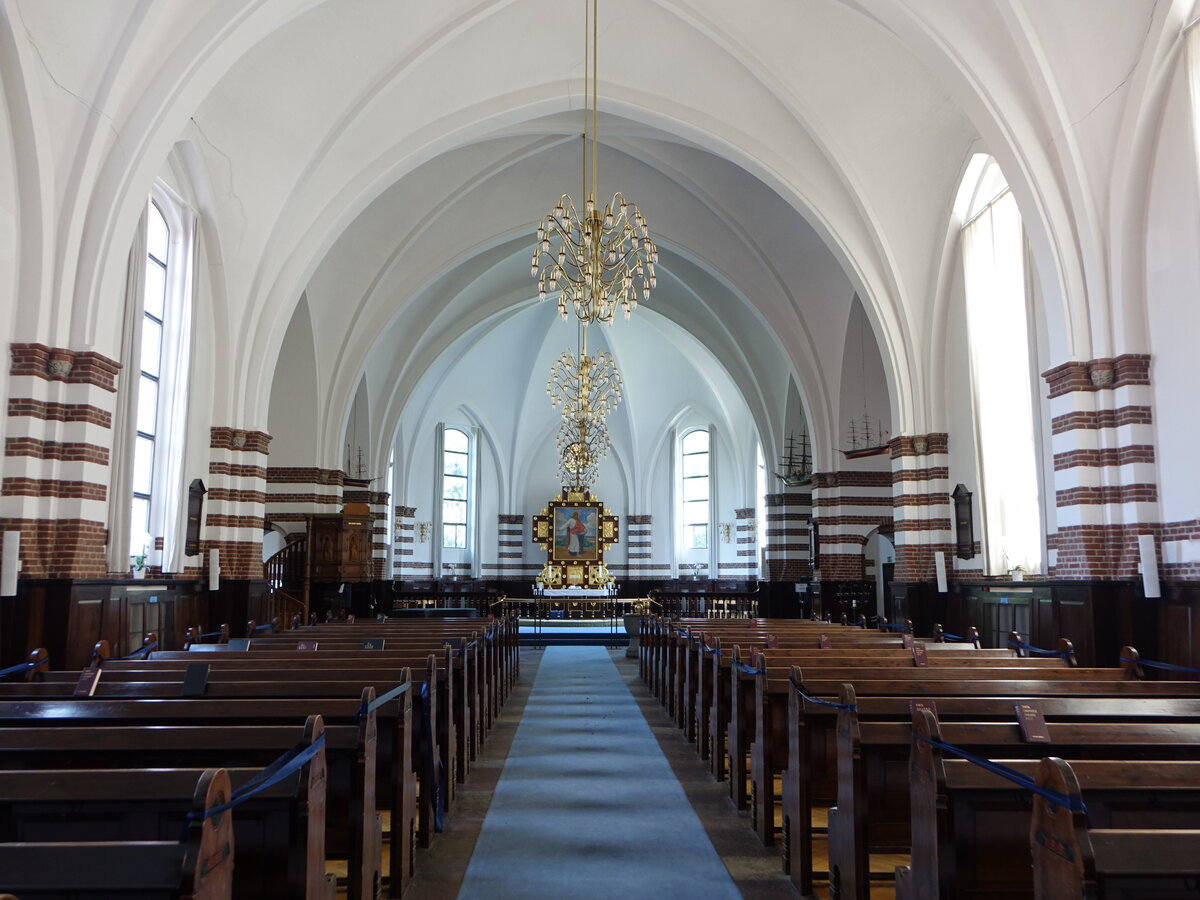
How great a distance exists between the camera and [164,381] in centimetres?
1312

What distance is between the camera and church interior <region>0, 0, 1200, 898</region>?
29.9 feet

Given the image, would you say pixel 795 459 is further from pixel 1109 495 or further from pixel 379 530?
pixel 1109 495

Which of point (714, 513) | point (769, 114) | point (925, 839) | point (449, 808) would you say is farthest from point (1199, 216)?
point (714, 513)

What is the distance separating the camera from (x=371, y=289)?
18.5 m

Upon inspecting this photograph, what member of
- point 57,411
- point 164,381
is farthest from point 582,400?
point 57,411

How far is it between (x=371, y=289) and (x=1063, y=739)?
53.6ft

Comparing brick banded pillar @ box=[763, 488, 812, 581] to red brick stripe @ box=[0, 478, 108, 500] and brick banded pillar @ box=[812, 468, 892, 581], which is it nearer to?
brick banded pillar @ box=[812, 468, 892, 581]

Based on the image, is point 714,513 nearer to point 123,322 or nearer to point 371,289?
point 371,289

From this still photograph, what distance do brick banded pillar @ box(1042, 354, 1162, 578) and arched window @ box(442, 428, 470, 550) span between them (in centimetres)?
2296

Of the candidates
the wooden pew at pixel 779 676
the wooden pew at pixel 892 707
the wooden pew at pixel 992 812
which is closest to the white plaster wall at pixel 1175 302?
the wooden pew at pixel 779 676

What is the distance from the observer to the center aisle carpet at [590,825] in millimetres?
5195

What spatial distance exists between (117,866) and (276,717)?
2.27 m

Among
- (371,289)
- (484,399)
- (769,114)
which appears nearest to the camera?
(769,114)

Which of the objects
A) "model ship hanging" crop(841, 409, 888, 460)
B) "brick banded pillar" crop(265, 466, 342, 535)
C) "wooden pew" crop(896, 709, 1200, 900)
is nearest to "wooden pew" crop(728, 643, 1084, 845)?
"wooden pew" crop(896, 709, 1200, 900)
